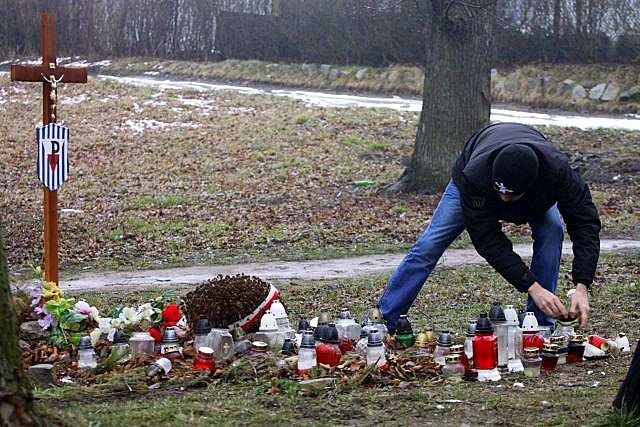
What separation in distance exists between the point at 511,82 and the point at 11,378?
79.5 ft

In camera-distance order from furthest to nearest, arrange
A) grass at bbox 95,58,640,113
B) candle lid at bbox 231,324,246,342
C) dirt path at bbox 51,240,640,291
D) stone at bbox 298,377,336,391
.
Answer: grass at bbox 95,58,640,113 → dirt path at bbox 51,240,640,291 → candle lid at bbox 231,324,246,342 → stone at bbox 298,377,336,391

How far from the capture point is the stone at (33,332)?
6078 mm

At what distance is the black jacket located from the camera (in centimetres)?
553

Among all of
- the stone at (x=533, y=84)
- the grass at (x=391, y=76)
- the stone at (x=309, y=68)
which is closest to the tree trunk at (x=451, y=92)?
the grass at (x=391, y=76)

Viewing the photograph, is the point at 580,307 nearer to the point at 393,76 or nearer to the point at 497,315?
the point at 497,315

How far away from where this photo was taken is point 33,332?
20.0ft

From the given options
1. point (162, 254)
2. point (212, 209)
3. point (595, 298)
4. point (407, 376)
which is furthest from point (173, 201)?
point (407, 376)

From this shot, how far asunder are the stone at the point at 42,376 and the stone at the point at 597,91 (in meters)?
21.5

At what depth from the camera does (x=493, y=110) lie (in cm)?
2394

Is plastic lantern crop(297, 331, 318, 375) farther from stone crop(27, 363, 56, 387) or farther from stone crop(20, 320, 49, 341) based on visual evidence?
stone crop(20, 320, 49, 341)

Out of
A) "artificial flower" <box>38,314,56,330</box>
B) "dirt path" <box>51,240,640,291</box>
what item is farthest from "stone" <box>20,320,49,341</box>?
"dirt path" <box>51,240,640,291</box>

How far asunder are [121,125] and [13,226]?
9.84 metres

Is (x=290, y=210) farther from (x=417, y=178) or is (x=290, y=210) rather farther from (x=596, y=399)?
(x=596, y=399)

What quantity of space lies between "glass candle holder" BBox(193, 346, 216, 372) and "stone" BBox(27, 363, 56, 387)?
74cm
